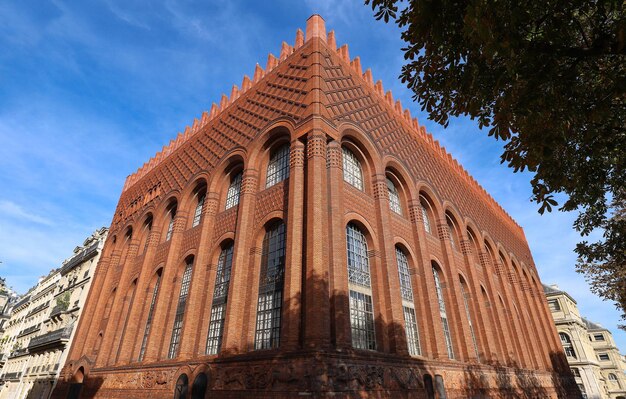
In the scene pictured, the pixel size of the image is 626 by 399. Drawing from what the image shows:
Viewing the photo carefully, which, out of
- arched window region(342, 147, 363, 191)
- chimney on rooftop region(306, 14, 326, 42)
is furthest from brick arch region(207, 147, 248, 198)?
chimney on rooftop region(306, 14, 326, 42)

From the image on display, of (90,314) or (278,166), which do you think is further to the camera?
(90,314)

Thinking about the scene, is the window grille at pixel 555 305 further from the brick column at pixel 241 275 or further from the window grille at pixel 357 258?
the brick column at pixel 241 275

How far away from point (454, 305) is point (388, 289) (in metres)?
5.84

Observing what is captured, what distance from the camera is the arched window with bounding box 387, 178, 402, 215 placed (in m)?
16.2

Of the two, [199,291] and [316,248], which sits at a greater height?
[199,291]

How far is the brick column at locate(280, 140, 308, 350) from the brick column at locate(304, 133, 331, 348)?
335 mm

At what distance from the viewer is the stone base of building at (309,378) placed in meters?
8.43

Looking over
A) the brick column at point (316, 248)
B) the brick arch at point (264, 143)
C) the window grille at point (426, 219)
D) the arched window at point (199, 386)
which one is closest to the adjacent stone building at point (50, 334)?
the arched window at point (199, 386)

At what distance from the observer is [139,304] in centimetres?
1716

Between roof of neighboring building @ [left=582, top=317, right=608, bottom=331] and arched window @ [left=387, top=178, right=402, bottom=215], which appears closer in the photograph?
arched window @ [left=387, top=178, right=402, bottom=215]

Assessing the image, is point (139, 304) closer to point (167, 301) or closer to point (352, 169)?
point (167, 301)

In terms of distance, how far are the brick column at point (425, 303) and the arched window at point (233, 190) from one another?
8.17 m

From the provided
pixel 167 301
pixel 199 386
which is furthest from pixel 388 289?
pixel 167 301

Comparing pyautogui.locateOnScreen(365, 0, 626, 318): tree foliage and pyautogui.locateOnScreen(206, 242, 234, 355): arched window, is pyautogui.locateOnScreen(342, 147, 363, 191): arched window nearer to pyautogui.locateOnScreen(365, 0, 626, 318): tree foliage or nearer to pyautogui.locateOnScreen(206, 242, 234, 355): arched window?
pyautogui.locateOnScreen(206, 242, 234, 355): arched window
